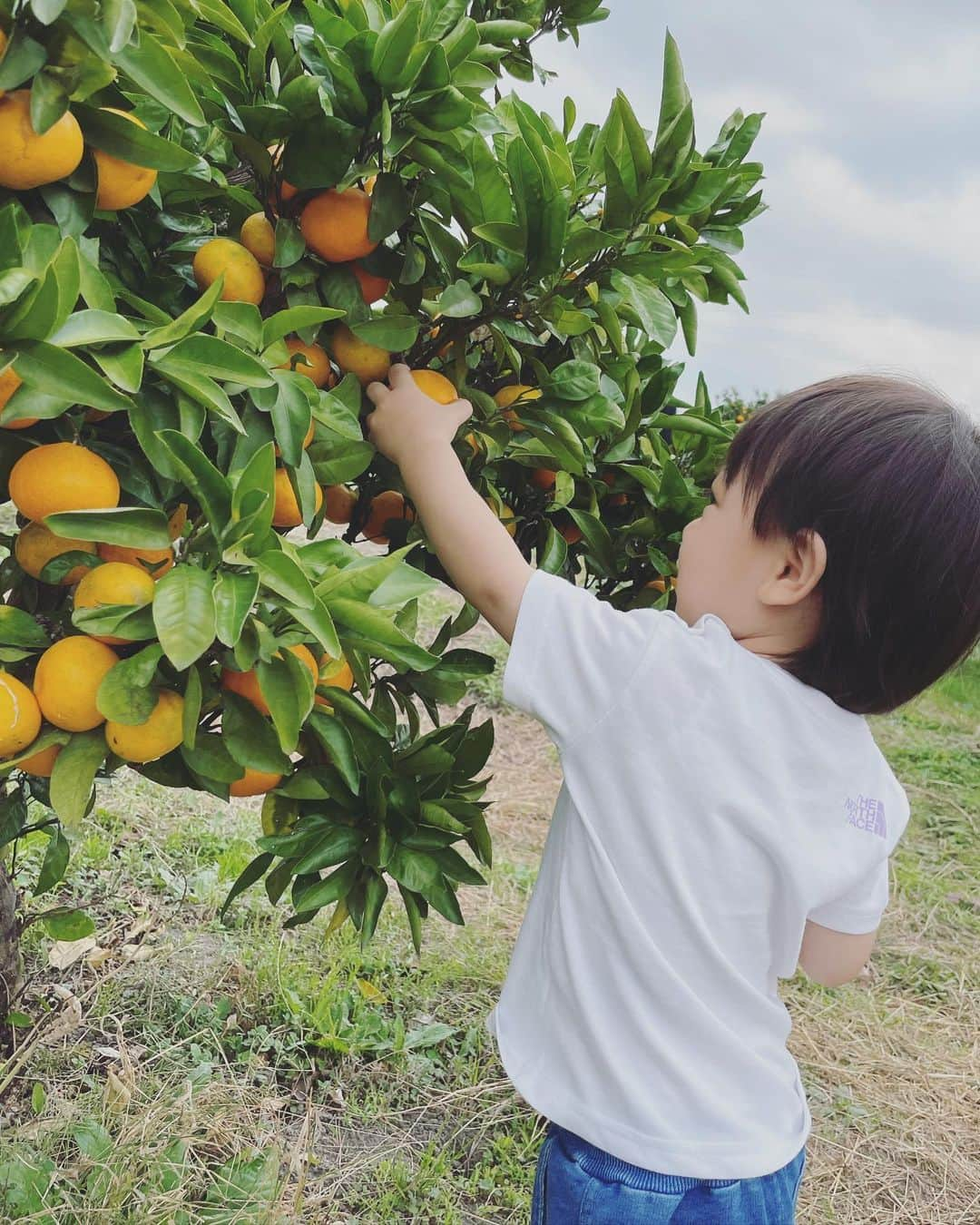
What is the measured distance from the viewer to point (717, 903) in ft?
3.59

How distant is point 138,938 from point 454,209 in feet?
Answer: 5.60

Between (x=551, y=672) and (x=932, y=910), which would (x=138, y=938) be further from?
(x=932, y=910)

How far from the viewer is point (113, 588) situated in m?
0.76

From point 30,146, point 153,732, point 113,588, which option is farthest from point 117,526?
point 30,146

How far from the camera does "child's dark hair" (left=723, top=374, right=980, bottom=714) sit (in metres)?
1.09

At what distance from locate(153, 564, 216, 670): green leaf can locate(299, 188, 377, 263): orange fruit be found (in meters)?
0.37

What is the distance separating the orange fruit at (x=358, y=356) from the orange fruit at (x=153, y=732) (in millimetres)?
400

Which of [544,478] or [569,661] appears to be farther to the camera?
[544,478]

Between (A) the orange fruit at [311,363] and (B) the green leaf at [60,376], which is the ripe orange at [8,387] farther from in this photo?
(A) the orange fruit at [311,363]

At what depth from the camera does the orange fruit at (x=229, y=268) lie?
0.92m

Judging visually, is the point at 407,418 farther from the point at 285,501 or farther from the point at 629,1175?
the point at 629,1175

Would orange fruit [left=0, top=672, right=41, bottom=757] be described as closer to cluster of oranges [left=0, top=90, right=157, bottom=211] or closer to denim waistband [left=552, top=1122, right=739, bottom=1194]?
cluster of oranges [left=0, top=90, right=157, bottom=211]

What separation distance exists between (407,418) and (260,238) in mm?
211

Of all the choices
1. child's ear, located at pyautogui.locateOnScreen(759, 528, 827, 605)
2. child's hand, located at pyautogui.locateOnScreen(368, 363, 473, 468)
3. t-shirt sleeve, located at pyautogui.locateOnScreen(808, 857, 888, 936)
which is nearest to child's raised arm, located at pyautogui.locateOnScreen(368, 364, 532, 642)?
child's hand, located at pyautogui.locateOnScreen(368, 363, 473, 468)
